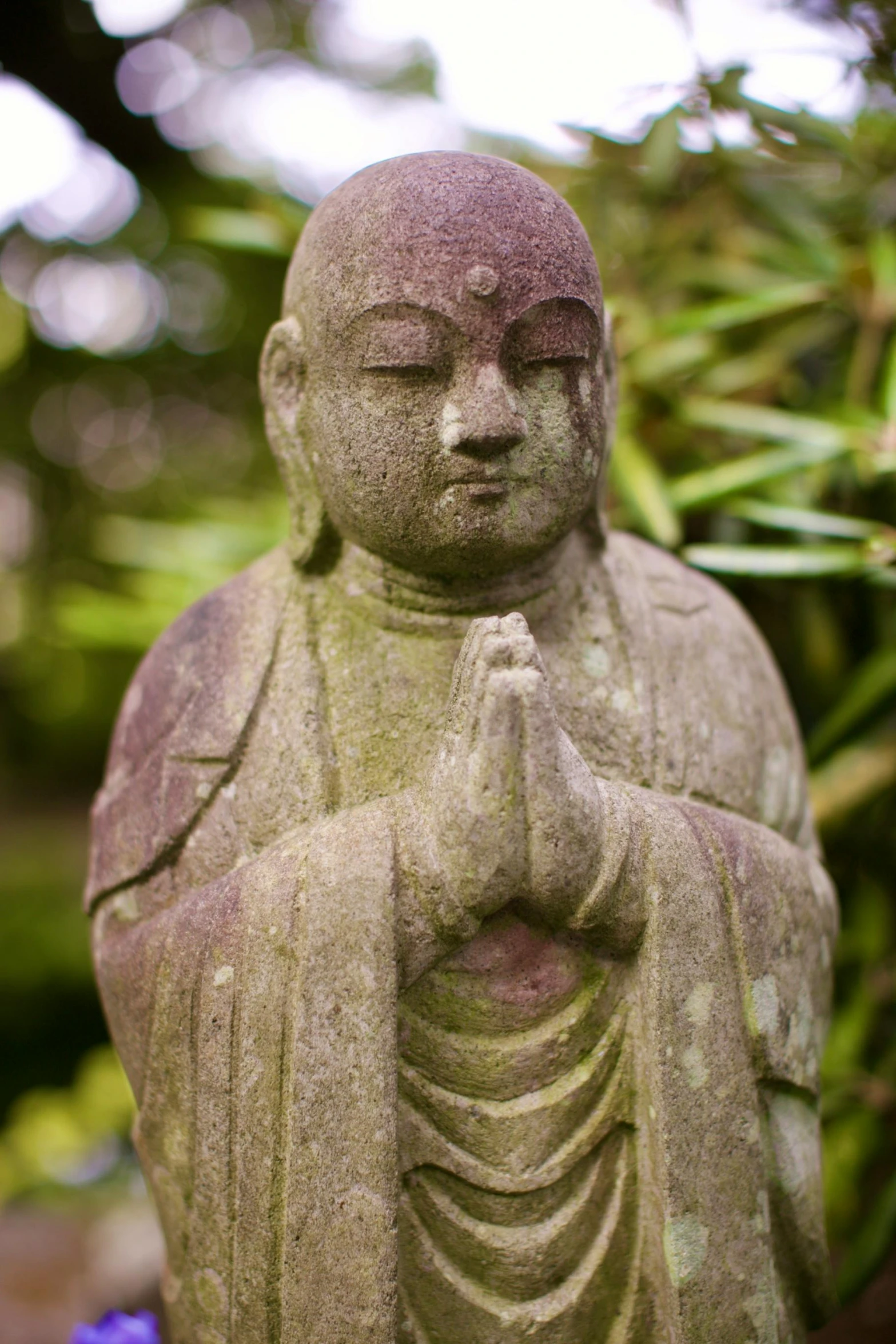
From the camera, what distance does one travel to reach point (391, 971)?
1.26m

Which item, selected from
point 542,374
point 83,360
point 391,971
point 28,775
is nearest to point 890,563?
point 542,374

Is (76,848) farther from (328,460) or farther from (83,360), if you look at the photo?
(328,460)

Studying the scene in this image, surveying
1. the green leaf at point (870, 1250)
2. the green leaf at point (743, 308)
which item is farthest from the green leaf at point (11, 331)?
the green leaf at point (870, 1250)

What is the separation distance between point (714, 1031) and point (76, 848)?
17.9 feet

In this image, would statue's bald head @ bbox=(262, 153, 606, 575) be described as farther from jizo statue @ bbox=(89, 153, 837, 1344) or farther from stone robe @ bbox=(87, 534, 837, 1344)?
stone robe @ bbox=(87, 534, 837, 1344)

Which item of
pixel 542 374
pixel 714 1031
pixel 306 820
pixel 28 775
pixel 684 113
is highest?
pixel 684 113

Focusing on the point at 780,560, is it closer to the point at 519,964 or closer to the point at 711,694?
the point at 711,694

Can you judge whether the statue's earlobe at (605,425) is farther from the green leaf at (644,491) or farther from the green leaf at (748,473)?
the green leaf at (748,473)

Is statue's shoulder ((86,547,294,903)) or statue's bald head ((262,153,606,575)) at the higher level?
statue's bald head ((262,153,606,575))

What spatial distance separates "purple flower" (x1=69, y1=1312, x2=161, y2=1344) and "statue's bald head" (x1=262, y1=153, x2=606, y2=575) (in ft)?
4.08

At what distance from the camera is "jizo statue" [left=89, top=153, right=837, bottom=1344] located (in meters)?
1.25

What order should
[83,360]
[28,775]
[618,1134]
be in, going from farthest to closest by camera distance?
[28,775]
[83,360]
[618,1134]

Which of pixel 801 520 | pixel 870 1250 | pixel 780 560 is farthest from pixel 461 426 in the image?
pixel 870 1250

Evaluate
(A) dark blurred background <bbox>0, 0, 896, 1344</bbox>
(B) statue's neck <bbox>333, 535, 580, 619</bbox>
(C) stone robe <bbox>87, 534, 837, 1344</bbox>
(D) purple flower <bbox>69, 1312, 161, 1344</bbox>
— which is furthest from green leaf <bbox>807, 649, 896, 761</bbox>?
(D) purple flower <bbox>69, 1312, 161, 1344</bbox>
